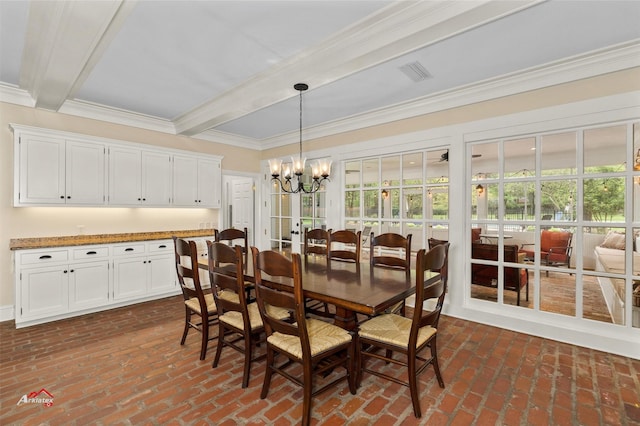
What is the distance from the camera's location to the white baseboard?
3531 mm

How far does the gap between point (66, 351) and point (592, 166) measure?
5.36m

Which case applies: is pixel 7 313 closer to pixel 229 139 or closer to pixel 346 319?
pixel 229 139

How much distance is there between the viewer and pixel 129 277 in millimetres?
4031

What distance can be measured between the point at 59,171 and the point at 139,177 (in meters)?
0.89

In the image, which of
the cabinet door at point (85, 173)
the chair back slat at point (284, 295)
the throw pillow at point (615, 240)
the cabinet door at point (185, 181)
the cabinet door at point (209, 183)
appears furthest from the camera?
the cabinet door at point (209, 183)

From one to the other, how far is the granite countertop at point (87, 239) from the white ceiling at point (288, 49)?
1.63 m

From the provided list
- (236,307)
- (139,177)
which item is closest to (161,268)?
(139,177)

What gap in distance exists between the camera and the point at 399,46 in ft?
7.59

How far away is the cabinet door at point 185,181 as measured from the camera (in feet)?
15.5

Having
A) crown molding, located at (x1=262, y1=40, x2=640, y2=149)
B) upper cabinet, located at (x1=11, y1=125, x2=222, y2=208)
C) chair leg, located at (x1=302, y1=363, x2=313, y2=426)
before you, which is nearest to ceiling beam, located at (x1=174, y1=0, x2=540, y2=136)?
crown molding, located at (x1=262, y1=40, x2=640, y2=149)

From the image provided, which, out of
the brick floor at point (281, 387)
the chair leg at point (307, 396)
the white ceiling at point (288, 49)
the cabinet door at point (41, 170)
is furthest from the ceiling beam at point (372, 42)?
the brick floor at point (281, 387)

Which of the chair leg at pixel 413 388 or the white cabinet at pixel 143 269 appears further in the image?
the white cabinet at pixel 143 269

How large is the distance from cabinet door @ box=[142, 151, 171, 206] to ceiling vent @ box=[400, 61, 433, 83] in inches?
143

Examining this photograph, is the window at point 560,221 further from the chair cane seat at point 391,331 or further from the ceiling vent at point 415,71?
the chair cane seat at point 391,331
